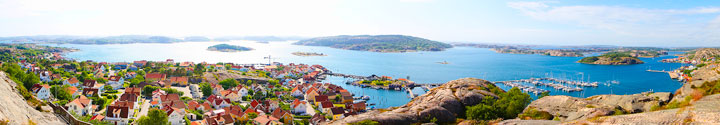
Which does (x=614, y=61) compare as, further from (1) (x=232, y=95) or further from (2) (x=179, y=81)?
(2) (x=179, y=81)

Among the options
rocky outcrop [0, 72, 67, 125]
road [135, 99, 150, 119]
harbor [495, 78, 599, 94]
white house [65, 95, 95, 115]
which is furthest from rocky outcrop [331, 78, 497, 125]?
harbor [495, 78, 599, 94]

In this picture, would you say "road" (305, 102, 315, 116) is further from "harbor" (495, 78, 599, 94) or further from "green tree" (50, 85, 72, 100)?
"harbor" (495, 78, 599, 94)

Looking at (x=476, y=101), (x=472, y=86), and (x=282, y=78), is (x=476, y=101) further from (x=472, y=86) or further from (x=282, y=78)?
(x=282, y=78)

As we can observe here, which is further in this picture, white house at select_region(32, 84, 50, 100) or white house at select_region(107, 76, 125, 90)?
white house at select_region(107, 76, 125, 90)

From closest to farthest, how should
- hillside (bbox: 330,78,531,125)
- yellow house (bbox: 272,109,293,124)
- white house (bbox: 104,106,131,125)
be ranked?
1. hillside (bbox: 330,78,531,125)
2. white house (bbox: 104,106,131,125)
3. yellow house (bbox: 272,109,293,124)

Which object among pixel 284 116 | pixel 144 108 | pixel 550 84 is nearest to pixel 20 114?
pixel 284 116

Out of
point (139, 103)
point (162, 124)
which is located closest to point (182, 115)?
point (162, 124)

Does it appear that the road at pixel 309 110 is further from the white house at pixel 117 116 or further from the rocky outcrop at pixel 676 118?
the rocky outcrop at pixel 676 118
